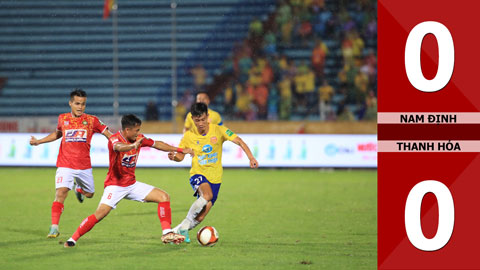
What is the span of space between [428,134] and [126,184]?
14.9ft

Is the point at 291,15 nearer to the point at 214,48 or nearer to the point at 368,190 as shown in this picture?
the point at 214,48

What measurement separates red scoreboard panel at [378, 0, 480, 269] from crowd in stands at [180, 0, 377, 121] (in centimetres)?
1732

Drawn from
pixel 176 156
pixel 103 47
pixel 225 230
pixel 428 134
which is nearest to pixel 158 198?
pixel 176 156

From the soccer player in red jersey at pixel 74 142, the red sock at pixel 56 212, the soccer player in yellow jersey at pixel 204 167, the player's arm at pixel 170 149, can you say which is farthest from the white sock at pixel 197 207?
the red sock at pixel 56 212

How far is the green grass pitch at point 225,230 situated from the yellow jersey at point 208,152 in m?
0.79

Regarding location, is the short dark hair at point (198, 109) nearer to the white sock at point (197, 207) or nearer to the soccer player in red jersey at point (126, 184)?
the soccer player in red jersey at point (126, 184)

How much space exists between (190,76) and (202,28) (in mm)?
2374

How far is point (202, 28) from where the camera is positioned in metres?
27.6

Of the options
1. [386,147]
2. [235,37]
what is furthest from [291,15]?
[386,147]

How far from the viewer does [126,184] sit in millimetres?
8258

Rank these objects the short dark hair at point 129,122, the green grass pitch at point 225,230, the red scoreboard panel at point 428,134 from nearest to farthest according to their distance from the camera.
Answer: the red scoreboard panel at point 428,134 → the green grass pitch at point 225,230 → the short dark hair at point 129,122

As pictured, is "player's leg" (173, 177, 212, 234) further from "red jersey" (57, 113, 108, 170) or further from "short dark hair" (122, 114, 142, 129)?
"red jersey" (57, 113, 108, 170)

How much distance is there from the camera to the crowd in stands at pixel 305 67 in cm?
2266

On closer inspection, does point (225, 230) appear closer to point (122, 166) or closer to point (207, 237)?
point (207, 237)
